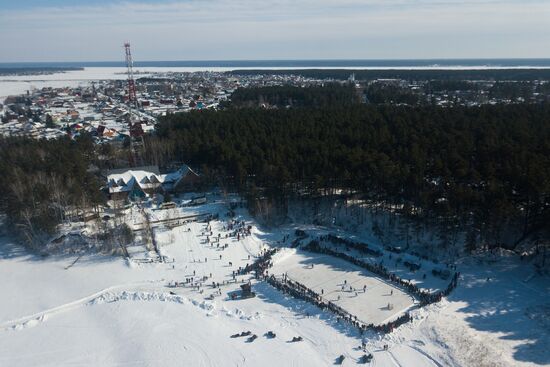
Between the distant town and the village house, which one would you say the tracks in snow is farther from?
the distant town

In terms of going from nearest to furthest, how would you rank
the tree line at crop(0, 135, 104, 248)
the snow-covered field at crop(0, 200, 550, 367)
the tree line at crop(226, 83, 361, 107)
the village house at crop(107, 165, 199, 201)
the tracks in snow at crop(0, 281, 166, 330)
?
the snow-covered field at crop(0, 200, 550, 367), the tracks in snow at crop(0, 281, 166, 330), the tree line at crop(0, 135, 104, 248), the village house at crop(107, 165, 199, 201), the tree line at crop(226, 83, 361, 107)

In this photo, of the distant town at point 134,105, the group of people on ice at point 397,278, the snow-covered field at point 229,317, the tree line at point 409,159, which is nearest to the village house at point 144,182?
the tree line at point 409,159

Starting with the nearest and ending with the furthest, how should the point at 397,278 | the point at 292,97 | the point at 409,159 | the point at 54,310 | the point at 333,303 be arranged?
the point at 333,303 → the point at 54,310 → the point at 397,278 → the point at 409,159 → the point at 292,97

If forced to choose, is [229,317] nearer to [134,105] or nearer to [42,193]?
[42,193]

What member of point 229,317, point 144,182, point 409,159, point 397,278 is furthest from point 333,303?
point 144,182

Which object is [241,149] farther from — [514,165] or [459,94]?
[459,94]

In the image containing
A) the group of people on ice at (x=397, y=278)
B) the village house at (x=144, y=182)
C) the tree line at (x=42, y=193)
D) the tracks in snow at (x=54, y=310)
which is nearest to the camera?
the tracks in snow at (x=54, y=310)

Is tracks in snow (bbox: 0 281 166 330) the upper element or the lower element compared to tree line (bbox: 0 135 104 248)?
lower

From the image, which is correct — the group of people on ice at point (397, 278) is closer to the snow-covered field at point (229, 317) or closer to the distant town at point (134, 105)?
the snow-covered field at point (229, 317)

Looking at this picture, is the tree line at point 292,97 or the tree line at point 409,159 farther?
the tree line at point 292,97

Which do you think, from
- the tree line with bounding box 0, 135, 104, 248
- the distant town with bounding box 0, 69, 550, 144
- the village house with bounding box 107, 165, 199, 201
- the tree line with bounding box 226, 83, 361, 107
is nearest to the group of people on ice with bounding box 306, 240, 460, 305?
the village house with bounding box 107, 165, 199, 201
